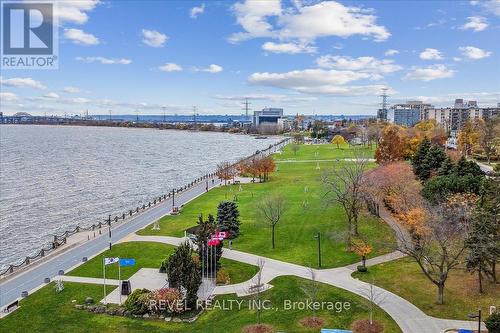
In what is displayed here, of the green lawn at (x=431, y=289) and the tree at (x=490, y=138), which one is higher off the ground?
the tree at (x=490, y=138)

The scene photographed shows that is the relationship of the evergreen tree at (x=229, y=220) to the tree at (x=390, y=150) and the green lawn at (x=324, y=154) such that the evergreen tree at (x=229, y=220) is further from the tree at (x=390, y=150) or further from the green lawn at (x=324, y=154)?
the green lawn at (x=324, y=154)

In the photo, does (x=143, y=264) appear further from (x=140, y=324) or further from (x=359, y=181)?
(x=359, y=181)

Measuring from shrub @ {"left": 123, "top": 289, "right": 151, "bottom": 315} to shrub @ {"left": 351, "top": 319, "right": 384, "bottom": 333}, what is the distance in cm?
1486

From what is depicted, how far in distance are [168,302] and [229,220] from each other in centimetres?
1871

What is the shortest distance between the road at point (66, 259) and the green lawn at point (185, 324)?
118 inches

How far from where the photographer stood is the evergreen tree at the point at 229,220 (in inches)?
1993

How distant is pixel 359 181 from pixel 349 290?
18.3 metres

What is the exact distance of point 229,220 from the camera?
2008 inches

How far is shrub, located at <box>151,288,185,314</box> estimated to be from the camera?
32.8 m

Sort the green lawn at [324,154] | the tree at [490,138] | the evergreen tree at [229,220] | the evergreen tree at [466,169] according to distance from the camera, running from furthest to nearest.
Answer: the green lawn at [324,154]
the tree at [490,138]
the evergreen tree at [466,169]
the evergreen tree at [229,220]

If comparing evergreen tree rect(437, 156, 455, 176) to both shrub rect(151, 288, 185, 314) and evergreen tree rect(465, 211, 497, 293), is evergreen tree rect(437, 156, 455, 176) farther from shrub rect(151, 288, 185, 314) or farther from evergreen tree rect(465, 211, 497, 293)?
shrub rect(151, 288, 185, 314)

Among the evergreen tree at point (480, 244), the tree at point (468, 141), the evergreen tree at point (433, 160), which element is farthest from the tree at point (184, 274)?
the tree at point (468, 141)

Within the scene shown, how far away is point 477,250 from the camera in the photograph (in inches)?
1324

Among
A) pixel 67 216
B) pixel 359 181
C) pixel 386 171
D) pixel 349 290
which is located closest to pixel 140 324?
pixel 349 290
